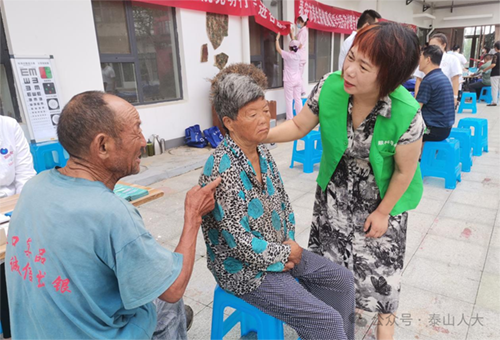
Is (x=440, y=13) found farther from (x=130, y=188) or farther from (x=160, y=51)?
(x=130, y=188)

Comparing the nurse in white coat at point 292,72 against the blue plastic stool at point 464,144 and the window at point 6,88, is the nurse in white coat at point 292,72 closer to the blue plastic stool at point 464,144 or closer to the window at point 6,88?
the blue plastic stool at point 464,144

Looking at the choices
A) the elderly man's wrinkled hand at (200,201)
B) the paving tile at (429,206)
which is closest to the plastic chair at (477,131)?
the paving tile at (429,206)

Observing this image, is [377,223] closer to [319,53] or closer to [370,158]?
[370,158]

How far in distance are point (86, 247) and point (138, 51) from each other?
4757mm

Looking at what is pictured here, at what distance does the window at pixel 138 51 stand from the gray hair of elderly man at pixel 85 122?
4125 millimetres

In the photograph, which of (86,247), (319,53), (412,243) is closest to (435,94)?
(412,243)

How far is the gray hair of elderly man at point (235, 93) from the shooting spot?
1371mm

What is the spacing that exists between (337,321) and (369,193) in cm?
59

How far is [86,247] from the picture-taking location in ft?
3.02

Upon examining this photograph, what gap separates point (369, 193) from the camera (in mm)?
1611

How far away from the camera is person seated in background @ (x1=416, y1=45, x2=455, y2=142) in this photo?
358 cm

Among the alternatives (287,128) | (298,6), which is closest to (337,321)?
(287,128)

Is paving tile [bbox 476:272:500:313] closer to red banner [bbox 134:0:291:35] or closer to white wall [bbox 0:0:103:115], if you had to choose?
white wall [bbox 0:0:103:115]

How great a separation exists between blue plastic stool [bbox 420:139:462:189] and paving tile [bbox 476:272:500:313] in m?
1.83
